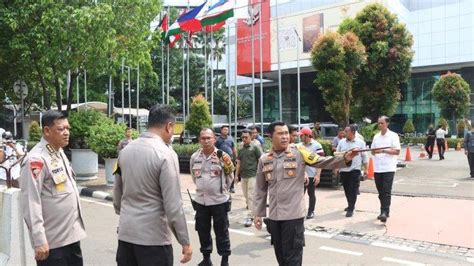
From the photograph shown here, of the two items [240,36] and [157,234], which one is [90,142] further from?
[240,36]

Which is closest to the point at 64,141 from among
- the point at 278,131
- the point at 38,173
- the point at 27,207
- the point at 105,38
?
the point at 38,173

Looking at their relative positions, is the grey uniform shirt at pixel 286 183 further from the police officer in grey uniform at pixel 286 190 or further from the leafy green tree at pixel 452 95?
the leafy green tree at pixel 452 95

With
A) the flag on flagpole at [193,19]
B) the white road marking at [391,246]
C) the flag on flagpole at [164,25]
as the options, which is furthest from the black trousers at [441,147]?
the white road marking at [391,246]

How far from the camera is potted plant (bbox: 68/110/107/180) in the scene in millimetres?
13508

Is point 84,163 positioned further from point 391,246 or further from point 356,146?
point 391,246

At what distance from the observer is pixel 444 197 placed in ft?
33.2

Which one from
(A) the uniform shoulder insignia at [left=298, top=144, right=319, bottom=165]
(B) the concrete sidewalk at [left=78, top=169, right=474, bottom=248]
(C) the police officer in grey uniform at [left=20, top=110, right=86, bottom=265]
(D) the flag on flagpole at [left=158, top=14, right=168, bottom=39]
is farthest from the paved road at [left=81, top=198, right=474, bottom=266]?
(D) the flag on flagpole at [left=158, top=14, right=168, bottom=39]

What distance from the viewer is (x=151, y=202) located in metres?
3.26

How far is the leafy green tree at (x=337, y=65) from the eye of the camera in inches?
593

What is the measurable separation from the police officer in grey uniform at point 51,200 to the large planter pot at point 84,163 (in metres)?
10.1

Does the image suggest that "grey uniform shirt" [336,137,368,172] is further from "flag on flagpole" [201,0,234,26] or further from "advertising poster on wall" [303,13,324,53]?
"advertising poster on wall" [303,13,324,53]

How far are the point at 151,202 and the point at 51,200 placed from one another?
36.5 inches

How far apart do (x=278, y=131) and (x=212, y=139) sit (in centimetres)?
150

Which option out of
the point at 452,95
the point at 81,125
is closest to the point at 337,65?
the point at 81,125
